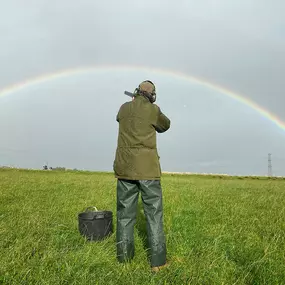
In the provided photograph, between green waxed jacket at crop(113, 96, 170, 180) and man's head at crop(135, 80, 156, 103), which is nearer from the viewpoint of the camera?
green waxed jacket at crop(113, 96, 170, 180)

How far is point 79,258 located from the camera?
4.60 m

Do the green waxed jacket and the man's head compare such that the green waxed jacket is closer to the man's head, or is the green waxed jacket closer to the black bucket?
the man's head

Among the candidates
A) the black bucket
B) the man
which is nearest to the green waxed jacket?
the man

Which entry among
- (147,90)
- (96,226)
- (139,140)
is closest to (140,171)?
(139,140)

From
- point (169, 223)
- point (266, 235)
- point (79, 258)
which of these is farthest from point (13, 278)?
point (266, 235)

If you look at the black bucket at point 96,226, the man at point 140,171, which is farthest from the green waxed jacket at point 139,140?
the black bucket at point 96,226

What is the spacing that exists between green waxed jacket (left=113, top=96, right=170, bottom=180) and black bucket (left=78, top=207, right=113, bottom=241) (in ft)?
4.46

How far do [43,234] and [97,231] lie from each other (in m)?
1.00

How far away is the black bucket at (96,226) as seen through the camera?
6.06 metres

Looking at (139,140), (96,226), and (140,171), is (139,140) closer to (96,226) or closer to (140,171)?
(140,171)

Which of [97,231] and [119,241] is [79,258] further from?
[97,231]

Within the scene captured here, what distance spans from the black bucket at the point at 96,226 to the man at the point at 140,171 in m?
0.91

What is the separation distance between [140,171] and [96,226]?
1.77 m

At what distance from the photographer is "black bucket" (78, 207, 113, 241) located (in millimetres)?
6062
